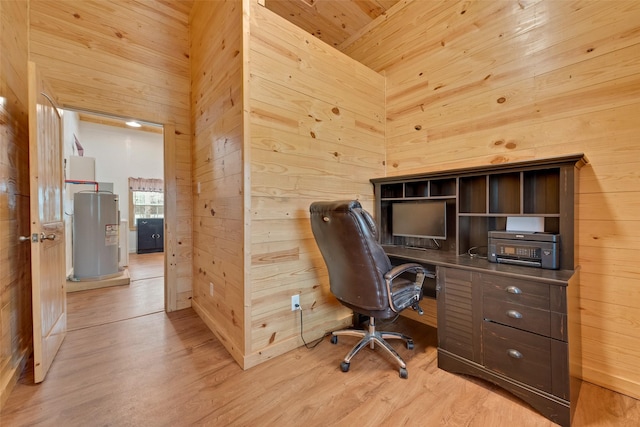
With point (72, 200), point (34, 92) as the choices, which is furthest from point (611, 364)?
point (72, 200)

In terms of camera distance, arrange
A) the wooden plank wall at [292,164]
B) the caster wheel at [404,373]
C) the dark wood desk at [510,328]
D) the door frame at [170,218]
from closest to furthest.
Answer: the dark wood desk at [510,328], the caster wheel at [404,373], the wooden plank wall at [292,164], the door frame at [170,218]

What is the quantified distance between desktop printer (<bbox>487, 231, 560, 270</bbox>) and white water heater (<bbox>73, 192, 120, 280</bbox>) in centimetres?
482

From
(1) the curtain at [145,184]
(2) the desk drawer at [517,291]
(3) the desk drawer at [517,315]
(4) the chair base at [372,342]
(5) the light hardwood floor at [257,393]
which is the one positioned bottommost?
(5) the light hardwood floor at [257,393]

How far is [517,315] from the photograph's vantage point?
1.46 metres

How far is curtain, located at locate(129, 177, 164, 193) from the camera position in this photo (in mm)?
6755

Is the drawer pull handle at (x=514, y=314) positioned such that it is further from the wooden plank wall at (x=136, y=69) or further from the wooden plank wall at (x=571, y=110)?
the wooden plank wall at (x=136, y=69)

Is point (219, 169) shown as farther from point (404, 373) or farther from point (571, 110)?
point (571, 110)

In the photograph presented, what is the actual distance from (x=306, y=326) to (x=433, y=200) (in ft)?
5.15

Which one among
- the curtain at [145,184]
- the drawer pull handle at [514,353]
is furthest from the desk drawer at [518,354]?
the curtain at [145,184]

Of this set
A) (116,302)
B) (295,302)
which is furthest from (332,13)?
(116,302)

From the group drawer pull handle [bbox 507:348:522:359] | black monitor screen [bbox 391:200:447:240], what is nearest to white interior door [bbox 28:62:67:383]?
black monitor screen [bbox 391:200:447:240]

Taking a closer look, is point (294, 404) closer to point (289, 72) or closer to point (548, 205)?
point (548, 205)

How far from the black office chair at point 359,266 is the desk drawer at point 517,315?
421mm

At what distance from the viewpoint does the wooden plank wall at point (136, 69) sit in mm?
2338
